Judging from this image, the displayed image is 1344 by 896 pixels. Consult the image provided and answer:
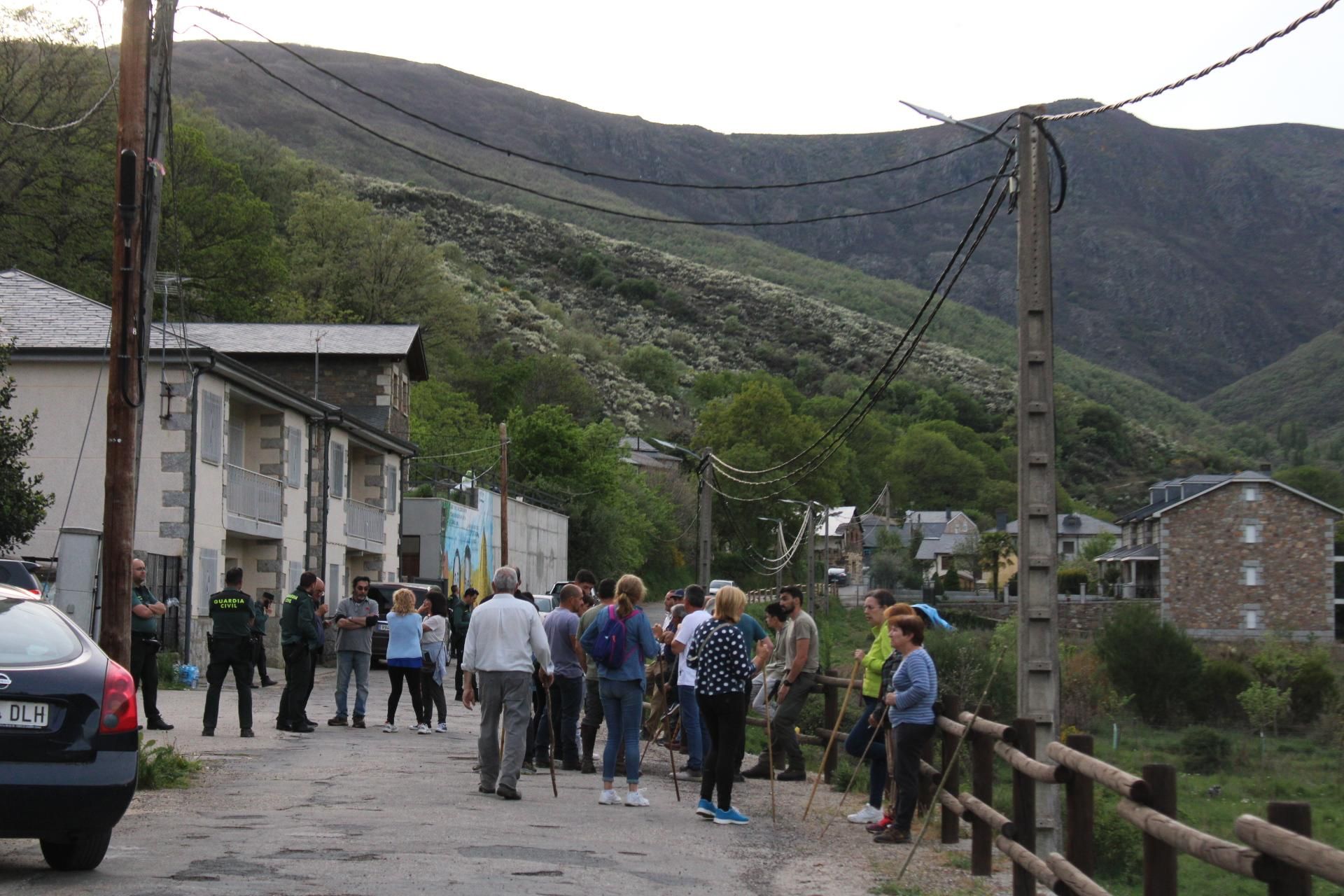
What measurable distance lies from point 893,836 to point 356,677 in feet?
29.7

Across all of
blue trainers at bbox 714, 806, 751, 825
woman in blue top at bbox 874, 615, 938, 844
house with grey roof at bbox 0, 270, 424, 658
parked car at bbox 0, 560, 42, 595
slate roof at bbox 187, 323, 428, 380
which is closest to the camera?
woman in blue top at bbox 874, 615, 938, 844

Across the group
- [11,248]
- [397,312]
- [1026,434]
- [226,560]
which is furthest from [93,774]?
[397,312]

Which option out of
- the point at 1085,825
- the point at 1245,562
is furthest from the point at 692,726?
the point at 1245,562

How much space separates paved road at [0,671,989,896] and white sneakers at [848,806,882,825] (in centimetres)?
10

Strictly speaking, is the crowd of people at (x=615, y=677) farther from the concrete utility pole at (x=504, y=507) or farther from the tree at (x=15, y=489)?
the concrete utility pole at (x=504, y=507)

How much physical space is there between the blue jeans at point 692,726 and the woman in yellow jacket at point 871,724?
220cm

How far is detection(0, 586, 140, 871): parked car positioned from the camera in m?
7.18

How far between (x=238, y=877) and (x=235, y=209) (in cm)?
5140

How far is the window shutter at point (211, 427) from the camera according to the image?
27625 mm

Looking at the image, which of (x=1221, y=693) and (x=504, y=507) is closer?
(x=504, y=507)

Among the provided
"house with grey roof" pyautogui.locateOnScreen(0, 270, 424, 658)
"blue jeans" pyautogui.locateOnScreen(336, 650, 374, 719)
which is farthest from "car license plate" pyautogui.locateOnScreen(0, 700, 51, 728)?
"house with grey roof" pyautogui.locateOnScreen(0, 270, 424, 658)

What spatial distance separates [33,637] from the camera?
7.63m

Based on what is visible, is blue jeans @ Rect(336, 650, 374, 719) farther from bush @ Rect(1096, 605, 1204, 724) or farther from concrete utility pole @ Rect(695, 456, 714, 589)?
bush @ Rect(1096, 605, 1204, 724)

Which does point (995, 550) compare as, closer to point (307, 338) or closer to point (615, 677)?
point (307, 338)
